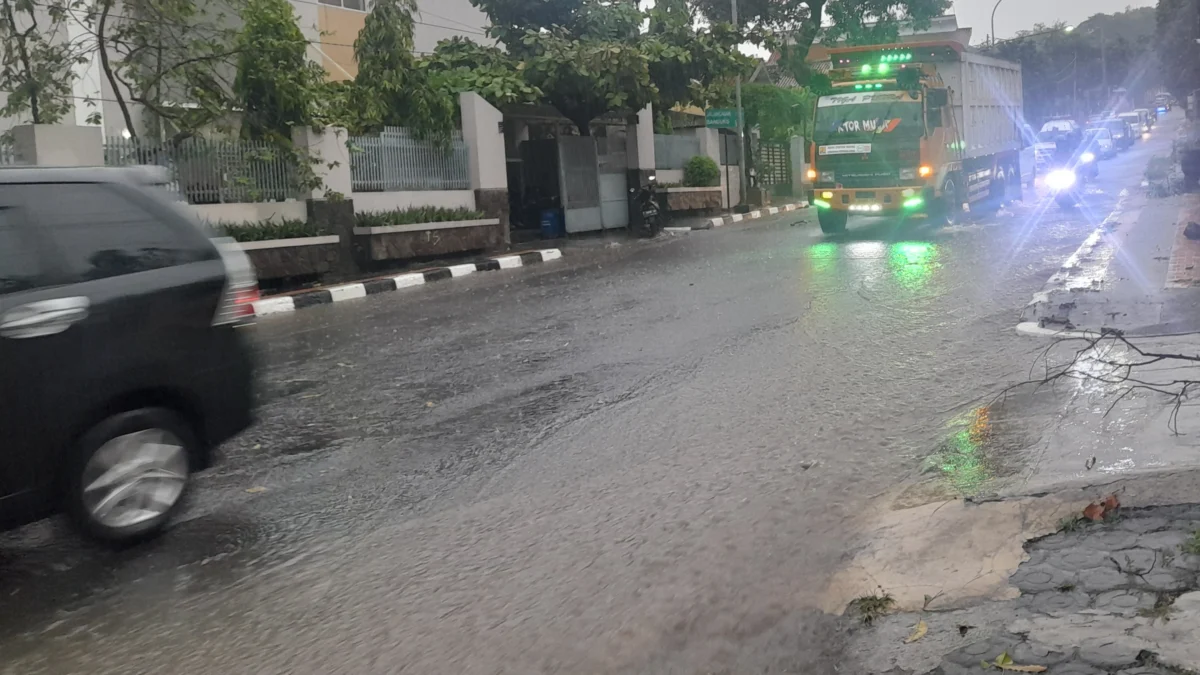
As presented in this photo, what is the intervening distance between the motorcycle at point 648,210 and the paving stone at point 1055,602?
20.3 m

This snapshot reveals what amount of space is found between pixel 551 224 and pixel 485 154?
322 cm

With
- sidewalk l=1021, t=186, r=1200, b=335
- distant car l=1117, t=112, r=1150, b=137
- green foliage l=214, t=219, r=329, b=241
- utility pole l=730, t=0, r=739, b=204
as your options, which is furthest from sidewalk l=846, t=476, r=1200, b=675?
distant car l=1117, t=112, r=1150, b=137

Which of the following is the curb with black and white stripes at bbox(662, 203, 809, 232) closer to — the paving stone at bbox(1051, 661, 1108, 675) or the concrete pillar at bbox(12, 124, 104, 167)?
the concrete pillar at bbox(12, 124, 104, 167)

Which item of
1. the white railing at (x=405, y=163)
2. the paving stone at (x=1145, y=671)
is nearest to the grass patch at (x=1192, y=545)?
the paving stone at (x=1145, y=671)

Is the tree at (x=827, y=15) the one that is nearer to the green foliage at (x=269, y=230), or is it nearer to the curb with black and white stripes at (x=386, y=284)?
the curb with black and white stripes at (x=386, y=284)

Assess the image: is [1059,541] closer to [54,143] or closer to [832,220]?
[54,143]

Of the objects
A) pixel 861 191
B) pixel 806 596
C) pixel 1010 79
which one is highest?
pixel 1010 79

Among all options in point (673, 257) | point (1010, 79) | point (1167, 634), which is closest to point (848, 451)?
point (1167, 634)

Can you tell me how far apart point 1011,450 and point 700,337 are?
4.11 meters

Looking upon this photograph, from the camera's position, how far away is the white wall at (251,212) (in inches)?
583

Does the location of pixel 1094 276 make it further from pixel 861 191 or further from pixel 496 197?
pixel 496 197

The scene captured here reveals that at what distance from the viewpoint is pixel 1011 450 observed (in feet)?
19.5

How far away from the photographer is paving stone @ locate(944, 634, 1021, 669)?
3.40 meters

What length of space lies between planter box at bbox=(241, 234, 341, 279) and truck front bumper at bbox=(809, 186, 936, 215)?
29.3 ft
